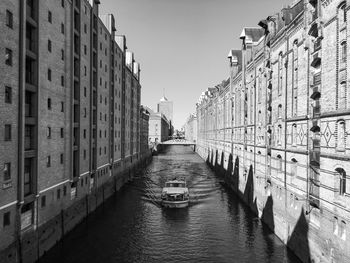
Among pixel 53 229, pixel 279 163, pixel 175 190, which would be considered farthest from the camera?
pixel 175 190

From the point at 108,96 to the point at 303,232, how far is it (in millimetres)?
35269

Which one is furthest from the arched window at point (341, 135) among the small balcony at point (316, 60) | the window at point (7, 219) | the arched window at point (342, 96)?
the window at point (7, 219)

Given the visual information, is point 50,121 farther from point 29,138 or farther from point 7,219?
point 7,219

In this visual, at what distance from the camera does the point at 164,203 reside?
136 ft

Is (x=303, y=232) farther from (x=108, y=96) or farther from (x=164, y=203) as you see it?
(x=108, y=96)

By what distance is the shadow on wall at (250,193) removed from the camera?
38.1m

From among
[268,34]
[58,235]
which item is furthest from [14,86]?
[268,34]

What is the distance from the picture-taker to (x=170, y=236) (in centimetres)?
3025

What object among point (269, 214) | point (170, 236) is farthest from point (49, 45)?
point (269, 214)

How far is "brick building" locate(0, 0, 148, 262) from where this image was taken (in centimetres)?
1991

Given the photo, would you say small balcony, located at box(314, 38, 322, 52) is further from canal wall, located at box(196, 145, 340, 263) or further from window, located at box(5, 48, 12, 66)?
window, located at box(5, 48, 12, 66)

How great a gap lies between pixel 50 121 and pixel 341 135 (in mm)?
22212

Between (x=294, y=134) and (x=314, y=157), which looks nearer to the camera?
(x=314, y=157)

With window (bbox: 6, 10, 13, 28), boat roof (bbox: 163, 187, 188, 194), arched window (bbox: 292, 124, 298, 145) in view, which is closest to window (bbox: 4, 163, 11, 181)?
window (bbox: 6, 10, 13, 28)
